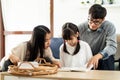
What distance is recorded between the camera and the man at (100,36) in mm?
2338

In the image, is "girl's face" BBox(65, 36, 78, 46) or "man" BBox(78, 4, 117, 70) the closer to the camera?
"girl's face" BBox(65, 36, 78, 46)

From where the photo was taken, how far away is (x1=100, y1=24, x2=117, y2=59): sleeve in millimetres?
2342

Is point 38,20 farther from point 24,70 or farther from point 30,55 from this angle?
point 24,70

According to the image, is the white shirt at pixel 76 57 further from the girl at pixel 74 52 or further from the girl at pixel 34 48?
the girl at pixel 34 48

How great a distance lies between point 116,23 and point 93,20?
2.58 ft

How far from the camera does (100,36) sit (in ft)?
8.27

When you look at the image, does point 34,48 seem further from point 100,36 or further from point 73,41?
point 100,36

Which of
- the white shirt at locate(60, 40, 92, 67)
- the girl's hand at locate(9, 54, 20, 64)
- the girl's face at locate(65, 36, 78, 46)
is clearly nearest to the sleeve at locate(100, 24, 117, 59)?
the white shirt at locate(60, 40, 92, 67)

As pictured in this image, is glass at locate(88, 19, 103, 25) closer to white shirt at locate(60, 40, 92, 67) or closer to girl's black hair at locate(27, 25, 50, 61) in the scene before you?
white shirt at locate(60, 40, 92, 67)

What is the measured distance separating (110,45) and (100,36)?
15 cm

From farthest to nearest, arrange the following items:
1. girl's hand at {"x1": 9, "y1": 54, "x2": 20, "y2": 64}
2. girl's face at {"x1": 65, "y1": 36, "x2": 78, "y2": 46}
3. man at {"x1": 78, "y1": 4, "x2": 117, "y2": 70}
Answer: man at {"x1": 78, "y1": 4, "x2": 117, "y2": 70} → girl's face at {"x1": 65, "y1": 36, "x2": 78, "y2": 46} → girl's hand at {"x1": 9, "y1": 54, "x2": 20, "y2": 64}

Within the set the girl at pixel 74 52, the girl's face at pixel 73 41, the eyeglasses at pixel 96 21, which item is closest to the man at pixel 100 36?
the eyeglasses at pixel 96 21

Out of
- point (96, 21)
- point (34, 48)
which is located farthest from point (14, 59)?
point (96, 21)

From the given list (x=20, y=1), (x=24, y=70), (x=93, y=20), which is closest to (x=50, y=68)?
(x=24, y=70)
